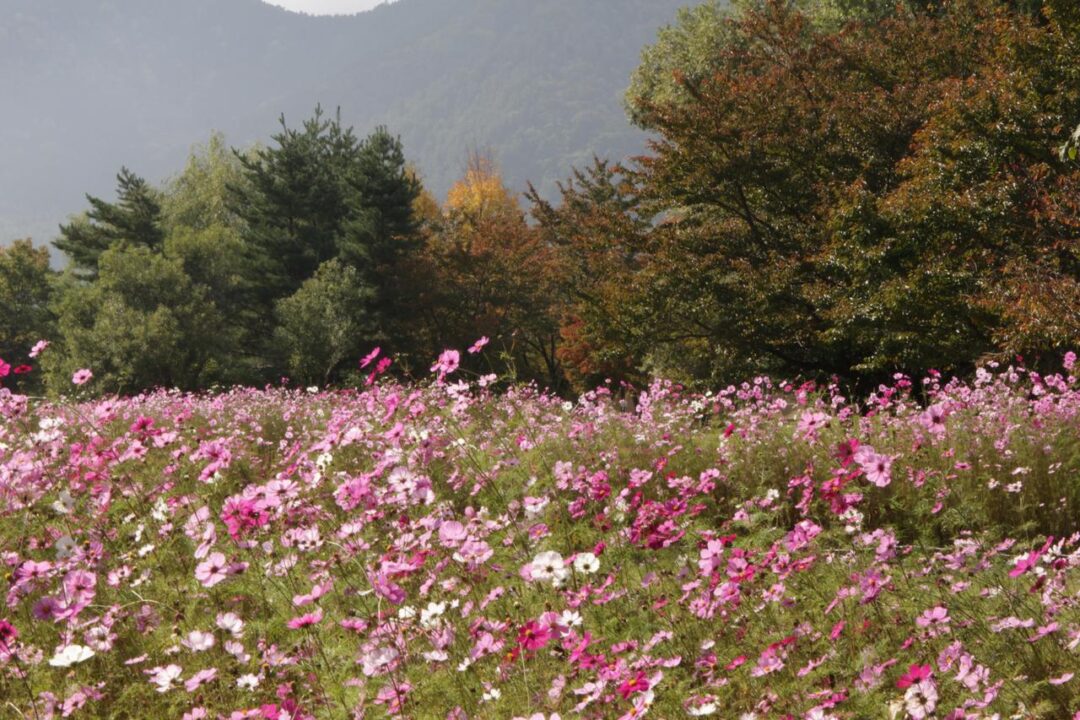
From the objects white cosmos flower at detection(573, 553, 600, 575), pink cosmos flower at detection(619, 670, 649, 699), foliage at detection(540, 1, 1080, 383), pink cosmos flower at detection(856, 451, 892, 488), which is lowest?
pink cosmos flower at detection(619, 670, 649, 699)

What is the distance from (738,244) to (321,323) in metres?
16.7

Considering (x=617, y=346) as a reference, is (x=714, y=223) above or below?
above

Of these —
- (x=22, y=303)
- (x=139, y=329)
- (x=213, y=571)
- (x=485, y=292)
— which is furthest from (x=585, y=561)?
(x=22, y=303)

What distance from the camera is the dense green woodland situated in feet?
40.9

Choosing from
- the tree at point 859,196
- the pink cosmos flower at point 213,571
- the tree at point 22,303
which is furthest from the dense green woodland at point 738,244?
the tree at point 22,303

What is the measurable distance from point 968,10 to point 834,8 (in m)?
6.95

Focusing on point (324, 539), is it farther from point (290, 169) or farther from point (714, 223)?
point (290, 169)

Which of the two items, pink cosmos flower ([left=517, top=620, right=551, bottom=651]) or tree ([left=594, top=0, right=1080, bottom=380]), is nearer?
pink cosmos flower ([left=517, top=620, right=551, bottom=651])

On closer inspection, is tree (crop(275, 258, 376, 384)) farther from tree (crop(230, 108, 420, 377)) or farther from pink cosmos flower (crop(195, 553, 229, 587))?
pink cosmos flower (crop(195, 553, 229, 587))

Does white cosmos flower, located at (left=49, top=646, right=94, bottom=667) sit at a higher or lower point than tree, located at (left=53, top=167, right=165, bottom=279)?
lower

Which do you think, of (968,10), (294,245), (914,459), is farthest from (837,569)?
(294,245)

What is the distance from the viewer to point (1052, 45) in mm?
12406

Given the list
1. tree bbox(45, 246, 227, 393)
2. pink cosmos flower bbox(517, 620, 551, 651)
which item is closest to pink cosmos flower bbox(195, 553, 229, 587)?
pink cosmos flower bbox(517, 620, 551, 651)

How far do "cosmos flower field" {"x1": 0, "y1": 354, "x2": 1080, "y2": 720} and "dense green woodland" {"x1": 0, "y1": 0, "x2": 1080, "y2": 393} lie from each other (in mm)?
1340
